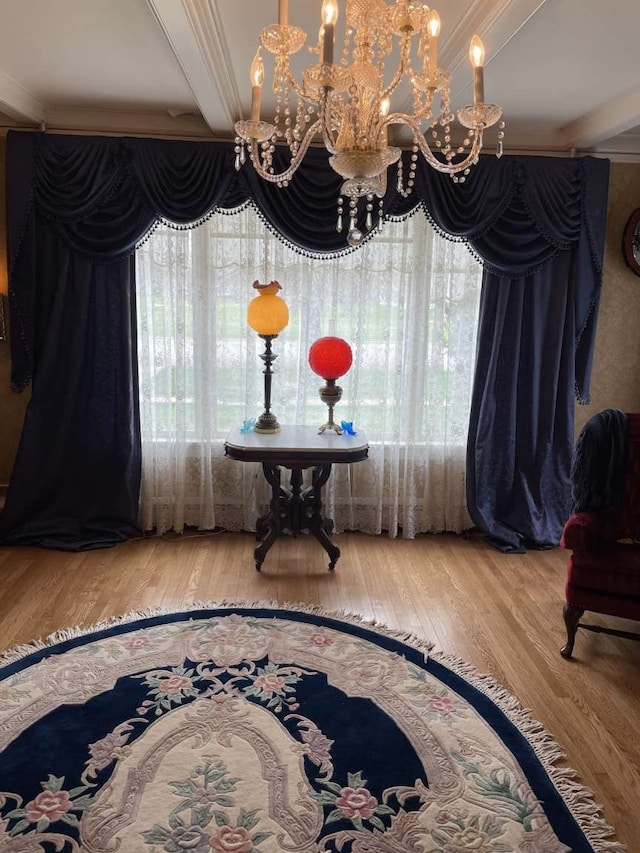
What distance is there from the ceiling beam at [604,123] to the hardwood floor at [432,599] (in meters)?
2.43

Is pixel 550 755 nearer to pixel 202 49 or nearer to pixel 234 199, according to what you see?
pixel 202 49

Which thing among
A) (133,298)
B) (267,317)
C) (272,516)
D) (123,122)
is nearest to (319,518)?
(272,516)

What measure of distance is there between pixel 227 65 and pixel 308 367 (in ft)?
5.73

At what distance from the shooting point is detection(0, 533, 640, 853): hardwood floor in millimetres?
2322

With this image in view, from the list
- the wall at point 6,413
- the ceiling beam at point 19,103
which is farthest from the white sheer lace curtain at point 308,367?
the ceiling beam at point 19,103

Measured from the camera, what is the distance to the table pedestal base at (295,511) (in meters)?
3.54

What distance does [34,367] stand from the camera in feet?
12.4

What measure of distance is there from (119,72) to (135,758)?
2.93 m

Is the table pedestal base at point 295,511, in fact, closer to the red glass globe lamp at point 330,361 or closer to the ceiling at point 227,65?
the red glass globe lamp at point 330,361

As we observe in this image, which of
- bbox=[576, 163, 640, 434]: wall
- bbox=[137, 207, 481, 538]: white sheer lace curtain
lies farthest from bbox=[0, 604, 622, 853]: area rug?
bbox=[576, 163, 640, 434]: wall

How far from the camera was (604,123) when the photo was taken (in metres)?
3.37

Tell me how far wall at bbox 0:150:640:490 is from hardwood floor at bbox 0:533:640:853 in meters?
0.86

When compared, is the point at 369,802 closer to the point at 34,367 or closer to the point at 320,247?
the point at 320,247

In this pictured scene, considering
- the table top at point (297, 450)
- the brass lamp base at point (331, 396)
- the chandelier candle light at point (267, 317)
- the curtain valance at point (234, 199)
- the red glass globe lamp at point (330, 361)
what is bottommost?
the table top at point (297, 450)
